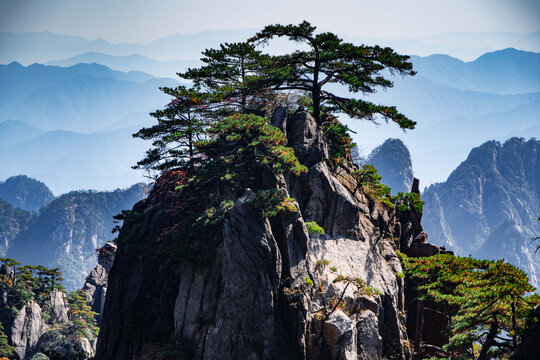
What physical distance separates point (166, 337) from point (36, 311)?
50.8 meters

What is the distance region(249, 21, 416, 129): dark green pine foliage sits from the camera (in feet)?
90.8

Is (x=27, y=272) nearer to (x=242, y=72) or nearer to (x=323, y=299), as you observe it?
(x=242, y=72)

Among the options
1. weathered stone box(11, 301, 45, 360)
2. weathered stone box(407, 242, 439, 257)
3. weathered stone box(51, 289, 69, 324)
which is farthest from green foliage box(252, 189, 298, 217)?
weathered stone box(51, 289, 69, 324)

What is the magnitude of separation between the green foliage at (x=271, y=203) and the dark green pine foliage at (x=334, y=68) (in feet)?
27.9

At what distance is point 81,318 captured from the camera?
243 ft

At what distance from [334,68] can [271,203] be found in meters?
11.5

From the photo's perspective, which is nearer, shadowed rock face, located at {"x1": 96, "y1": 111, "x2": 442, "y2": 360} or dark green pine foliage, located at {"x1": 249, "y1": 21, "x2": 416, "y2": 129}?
shadowed rock face, located at {"x1": 96, "y1": 111, "x2": 442, "y2": 360}

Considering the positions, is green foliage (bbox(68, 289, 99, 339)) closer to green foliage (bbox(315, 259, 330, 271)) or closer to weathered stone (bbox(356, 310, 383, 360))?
green foliage (bbox(315, 259, 330, 271))

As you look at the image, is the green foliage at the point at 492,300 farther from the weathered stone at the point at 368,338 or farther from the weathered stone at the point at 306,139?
the weathered stone at the point at 306,139

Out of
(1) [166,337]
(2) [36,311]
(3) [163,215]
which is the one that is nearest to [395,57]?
(3) [163,215]

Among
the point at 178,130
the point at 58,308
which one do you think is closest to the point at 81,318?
the point at 58,308

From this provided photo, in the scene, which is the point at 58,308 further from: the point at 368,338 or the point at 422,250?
the point at 368,338

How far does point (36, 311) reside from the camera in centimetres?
6550

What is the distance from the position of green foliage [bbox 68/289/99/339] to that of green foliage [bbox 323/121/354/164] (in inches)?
2044
